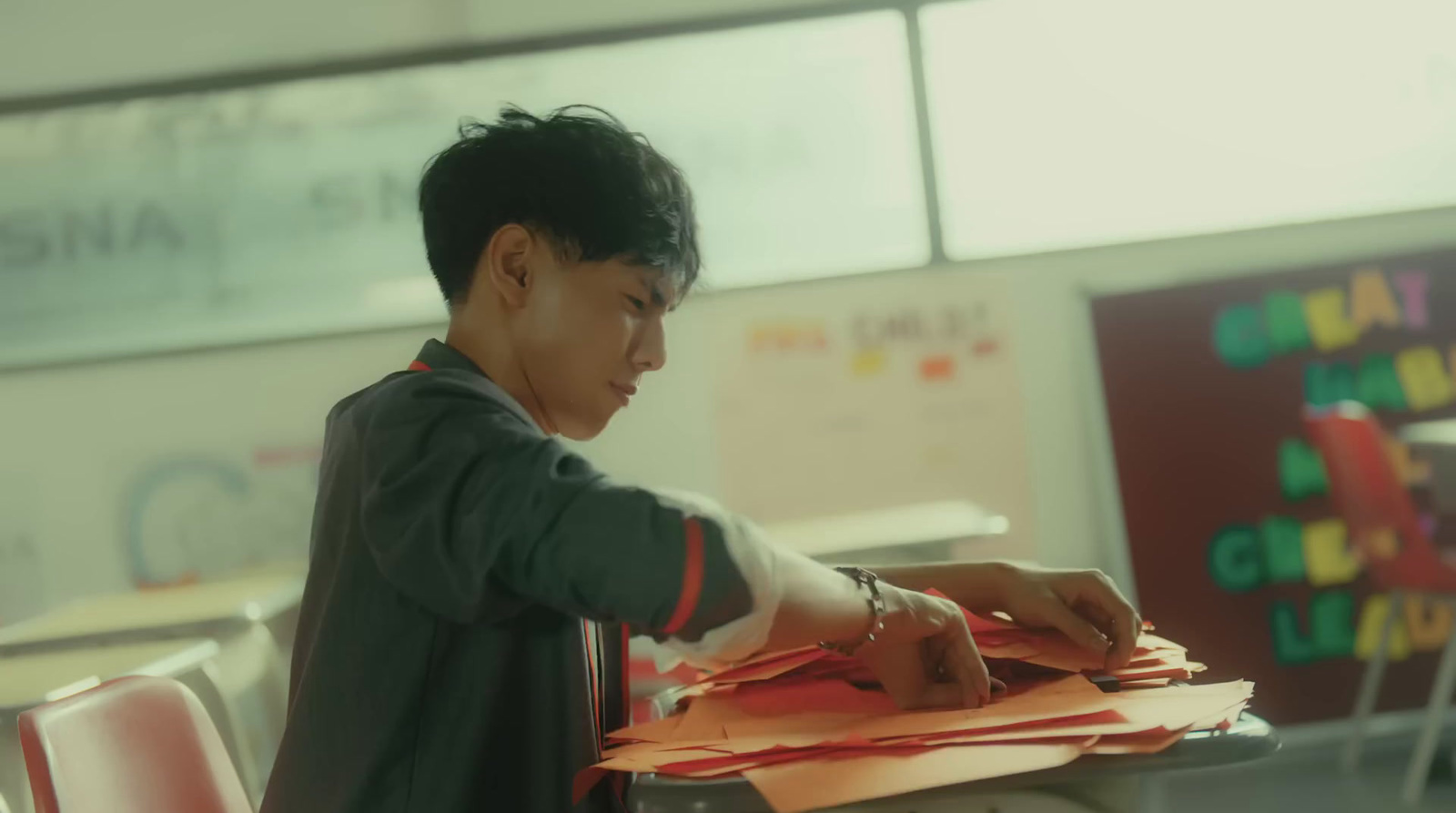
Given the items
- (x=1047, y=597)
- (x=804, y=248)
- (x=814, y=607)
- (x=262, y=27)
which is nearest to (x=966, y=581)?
(x=1047, y=597)

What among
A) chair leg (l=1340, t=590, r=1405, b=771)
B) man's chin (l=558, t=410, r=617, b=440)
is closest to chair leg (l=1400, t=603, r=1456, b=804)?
chair leg (l=1340, t=590, r=1405, b=771)

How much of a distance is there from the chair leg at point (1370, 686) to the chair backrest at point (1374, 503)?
0.16 metres

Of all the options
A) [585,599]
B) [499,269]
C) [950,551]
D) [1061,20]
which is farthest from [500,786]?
[1061,20]

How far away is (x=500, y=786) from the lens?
830 mm

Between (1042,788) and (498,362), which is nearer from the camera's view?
(1042,788)

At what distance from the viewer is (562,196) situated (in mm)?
929

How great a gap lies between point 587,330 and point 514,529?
0.29 meters

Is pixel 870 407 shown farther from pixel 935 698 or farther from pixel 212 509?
pixel 935 698

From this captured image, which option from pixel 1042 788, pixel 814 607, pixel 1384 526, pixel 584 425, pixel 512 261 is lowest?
pixel 1384 526

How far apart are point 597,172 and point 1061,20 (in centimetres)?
244

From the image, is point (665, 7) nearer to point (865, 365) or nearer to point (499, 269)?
point (865, 365)

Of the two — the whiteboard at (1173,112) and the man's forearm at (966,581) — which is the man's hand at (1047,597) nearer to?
the man's forearm at (966,581)

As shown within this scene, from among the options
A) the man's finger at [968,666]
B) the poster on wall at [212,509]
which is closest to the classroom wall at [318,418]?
the poster on wall at [212,509]

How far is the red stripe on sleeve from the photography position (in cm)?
64
